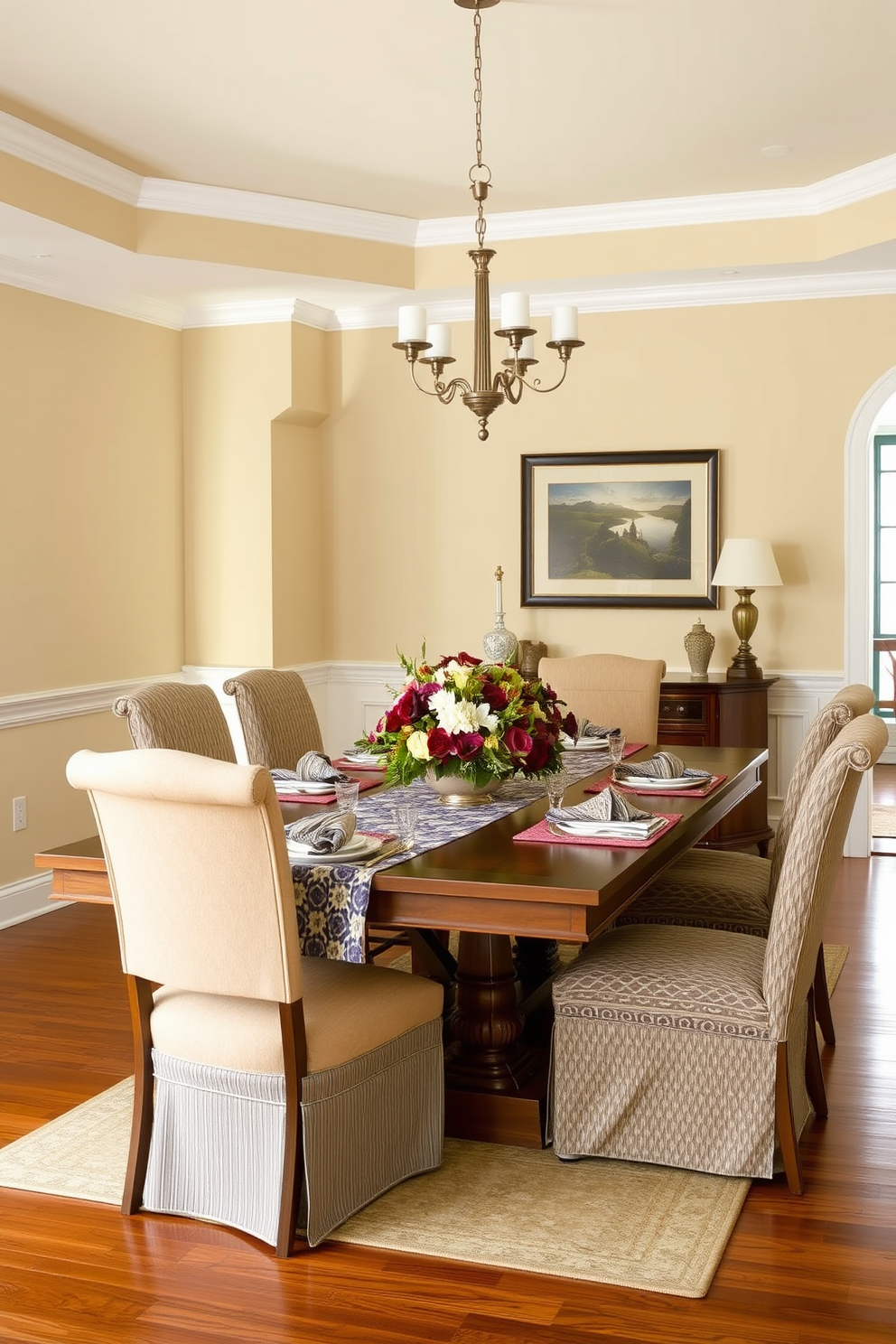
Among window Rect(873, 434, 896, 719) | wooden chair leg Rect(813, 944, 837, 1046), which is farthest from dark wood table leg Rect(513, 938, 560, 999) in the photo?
window Rect(873, 434, 896, 719)

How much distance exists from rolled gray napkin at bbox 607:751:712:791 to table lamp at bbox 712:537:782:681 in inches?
85.6

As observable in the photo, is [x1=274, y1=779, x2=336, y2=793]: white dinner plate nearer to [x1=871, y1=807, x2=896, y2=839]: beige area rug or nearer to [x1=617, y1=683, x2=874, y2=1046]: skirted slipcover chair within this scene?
[x1=617, y1=683, x2=874, y2=1046]: skirted slipcover chair

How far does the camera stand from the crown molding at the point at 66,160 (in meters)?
4.62

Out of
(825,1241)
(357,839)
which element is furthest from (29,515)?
(825,1241)

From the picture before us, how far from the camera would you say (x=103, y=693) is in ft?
19.6

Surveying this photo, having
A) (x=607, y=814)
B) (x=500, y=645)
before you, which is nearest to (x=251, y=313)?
(x=500, y=645)

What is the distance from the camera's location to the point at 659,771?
3.77 metres

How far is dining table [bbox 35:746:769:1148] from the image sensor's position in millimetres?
2643

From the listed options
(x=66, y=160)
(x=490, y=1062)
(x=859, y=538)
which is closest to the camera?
(x=490, y=1062)

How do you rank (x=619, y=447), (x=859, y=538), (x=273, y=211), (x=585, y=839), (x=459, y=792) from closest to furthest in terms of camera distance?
(x=585, y=839), (x=459, y=792), (x=273, y=211), (x=859, y=538), (x=619, y=447)

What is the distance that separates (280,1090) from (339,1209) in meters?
0.31

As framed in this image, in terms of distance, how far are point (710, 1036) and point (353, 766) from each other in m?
1.57

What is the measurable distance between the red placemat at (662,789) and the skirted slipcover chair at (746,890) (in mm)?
213

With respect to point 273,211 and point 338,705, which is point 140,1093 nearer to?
point 273,211
